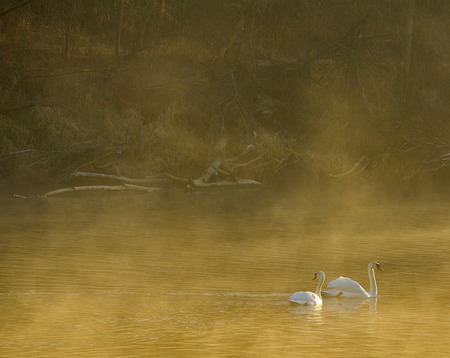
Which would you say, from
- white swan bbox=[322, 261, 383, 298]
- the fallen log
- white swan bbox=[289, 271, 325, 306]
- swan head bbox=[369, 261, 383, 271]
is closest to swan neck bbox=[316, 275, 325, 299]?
Answer: white swan bbox=[322, 261, 383, 298]

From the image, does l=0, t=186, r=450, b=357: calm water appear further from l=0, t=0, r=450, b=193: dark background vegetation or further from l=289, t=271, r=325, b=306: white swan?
l=0, t=0, r=450, b=193: dark background vegetation

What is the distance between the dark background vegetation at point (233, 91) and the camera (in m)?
25.7

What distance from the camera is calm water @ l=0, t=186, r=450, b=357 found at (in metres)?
10.6

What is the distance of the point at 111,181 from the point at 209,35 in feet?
29.8

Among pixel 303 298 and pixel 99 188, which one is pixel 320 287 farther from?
pixel 99 188

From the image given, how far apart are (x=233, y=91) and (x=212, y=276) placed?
13.5m

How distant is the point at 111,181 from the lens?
2459cm

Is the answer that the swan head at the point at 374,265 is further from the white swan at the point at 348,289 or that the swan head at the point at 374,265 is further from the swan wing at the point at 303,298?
the swan wing at the point at 303,298

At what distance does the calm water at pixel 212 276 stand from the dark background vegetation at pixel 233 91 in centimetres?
244

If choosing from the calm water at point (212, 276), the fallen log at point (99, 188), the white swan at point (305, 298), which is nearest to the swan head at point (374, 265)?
the calm water at point (212, 276)

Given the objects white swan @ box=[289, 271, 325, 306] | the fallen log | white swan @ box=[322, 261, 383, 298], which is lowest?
the fallen log

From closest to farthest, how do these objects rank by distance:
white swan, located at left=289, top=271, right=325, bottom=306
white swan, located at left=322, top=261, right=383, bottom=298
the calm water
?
1. the calm water
2. white swan, located at left=289, top=271, right=325, bottom=306
3. white swan, located at left=322, top=261, right=383, bottom=298

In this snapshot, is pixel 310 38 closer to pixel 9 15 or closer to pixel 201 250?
pixel 9 15

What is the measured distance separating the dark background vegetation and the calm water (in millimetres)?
2443
